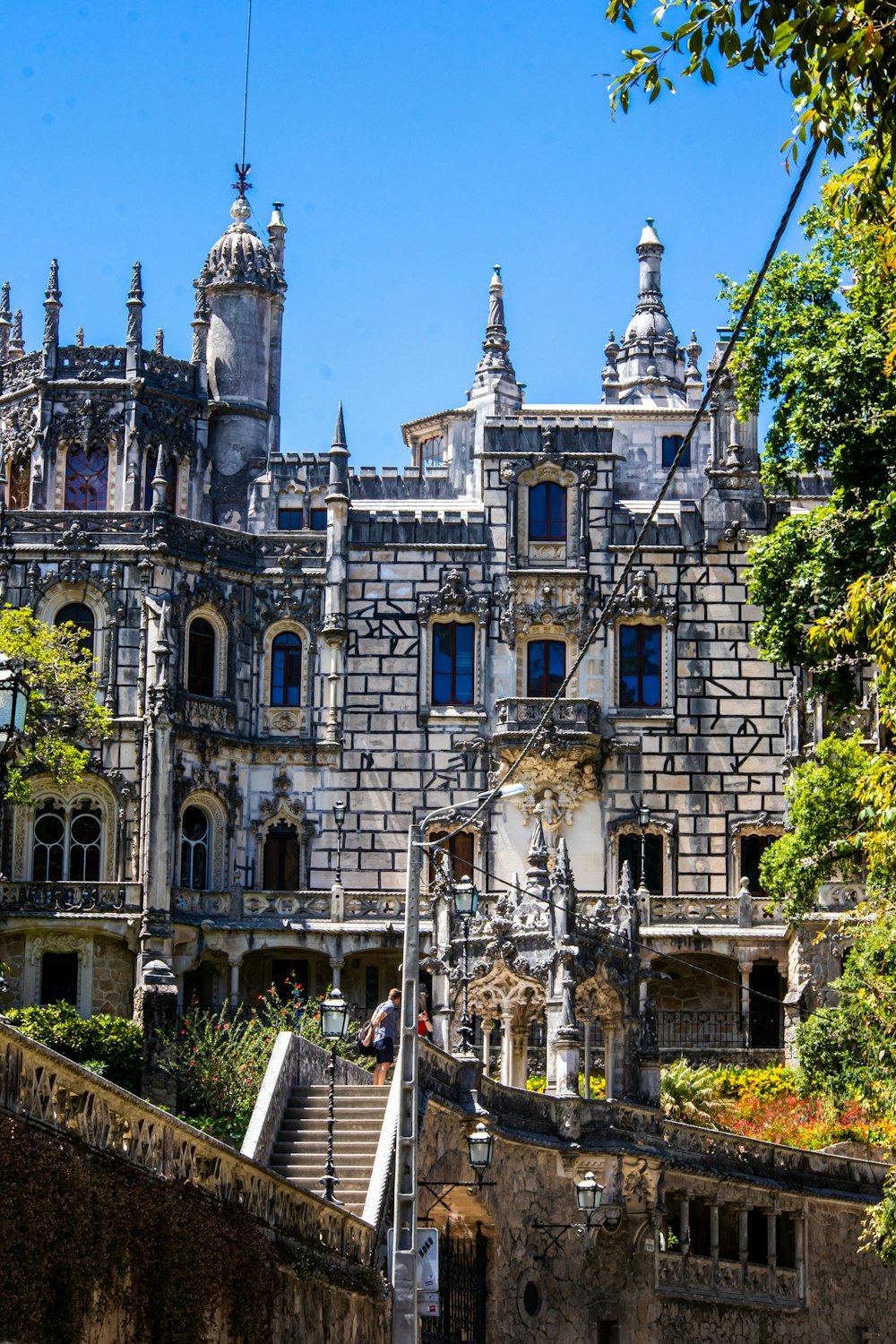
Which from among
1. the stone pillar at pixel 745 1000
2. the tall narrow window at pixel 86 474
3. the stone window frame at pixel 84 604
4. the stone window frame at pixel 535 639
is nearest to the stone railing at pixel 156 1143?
the stone pillar at pixel 745 1000

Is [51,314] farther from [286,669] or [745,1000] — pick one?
[745,1000]

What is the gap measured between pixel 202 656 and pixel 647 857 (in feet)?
38.9

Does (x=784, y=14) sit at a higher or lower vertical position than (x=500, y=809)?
higher

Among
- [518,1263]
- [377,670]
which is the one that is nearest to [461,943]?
[518,1263]

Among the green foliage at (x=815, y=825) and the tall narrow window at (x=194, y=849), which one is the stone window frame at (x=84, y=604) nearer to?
the tall narrow window at (x=194, y=849)

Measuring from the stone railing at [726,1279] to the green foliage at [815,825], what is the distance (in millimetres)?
7169

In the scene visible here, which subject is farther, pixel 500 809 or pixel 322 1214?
pixel 500 809

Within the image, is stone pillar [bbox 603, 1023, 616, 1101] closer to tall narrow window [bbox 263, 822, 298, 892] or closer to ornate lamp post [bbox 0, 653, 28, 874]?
tall narrow window [bbox 263, 822, 298, 892]

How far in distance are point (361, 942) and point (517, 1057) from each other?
16.2m

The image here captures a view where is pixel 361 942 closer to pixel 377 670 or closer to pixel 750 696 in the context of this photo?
pixel 377 670

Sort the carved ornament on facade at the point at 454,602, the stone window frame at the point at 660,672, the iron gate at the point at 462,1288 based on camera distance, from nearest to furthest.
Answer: the iron gate at the point at 462,1288, the stone window frame at the point at 660,672, the carved ornament on facade at the point at 454,602

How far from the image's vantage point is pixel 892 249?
21.7 meters

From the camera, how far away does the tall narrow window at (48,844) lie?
54.6 m

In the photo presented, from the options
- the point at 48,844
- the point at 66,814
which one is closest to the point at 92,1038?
the point at 48,844
